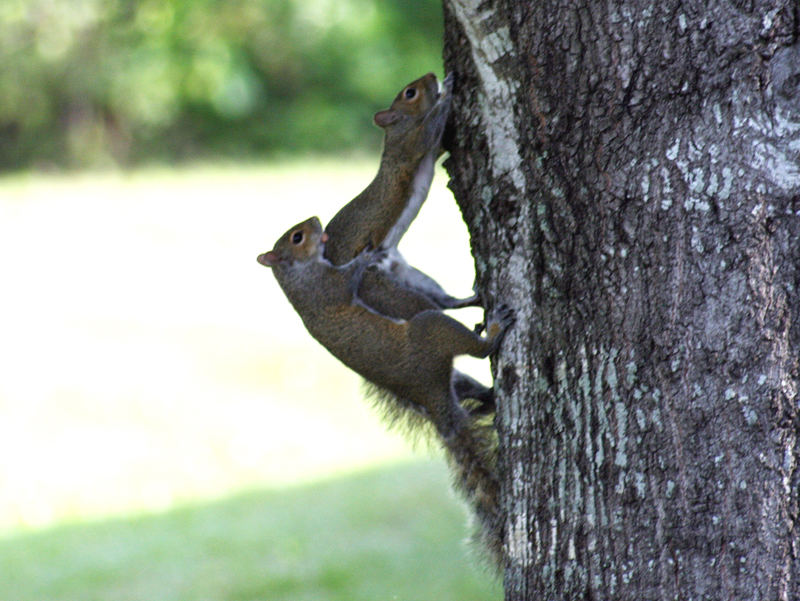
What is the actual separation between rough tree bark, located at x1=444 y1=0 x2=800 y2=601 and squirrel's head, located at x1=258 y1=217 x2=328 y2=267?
0.73 meters

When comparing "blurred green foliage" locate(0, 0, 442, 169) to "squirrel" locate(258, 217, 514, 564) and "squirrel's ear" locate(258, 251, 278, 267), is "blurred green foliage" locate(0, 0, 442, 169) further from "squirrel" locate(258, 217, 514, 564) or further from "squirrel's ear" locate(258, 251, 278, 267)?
"squirrel" locate(258, 217, 514, 564)

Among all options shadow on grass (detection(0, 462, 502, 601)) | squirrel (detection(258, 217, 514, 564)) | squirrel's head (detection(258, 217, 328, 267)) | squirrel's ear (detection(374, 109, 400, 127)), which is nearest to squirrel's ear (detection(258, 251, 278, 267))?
squirrel's head (detection(258, 217, 328, 267))

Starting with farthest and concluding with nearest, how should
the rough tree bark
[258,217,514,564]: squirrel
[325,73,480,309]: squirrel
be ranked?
[325,73,480,309]: squirrel < [258,217,514,564]: squirrel < the rough tree bark

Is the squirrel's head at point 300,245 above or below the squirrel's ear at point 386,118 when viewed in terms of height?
below

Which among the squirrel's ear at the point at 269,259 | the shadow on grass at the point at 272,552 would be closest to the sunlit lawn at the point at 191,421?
the shadow on grass at the point at 272,552

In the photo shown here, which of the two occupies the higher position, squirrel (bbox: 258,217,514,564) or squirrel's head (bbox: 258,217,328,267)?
squirrel's head (bbox: 258,217,328,267)

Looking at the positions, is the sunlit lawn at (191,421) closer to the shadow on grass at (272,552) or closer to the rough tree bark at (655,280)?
the shadow on grass at (272,552)

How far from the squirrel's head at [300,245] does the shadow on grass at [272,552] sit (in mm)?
1853

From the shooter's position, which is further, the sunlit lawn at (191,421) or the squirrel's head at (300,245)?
the sunlit lawn at (191,421)

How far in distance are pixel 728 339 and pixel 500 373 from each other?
0.56 meters

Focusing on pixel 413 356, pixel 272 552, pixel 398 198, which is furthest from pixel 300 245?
pixel 272 552

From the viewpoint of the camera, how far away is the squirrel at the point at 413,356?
8.29 feet

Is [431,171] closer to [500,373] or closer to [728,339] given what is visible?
[500,373]

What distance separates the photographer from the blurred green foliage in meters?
18.4
